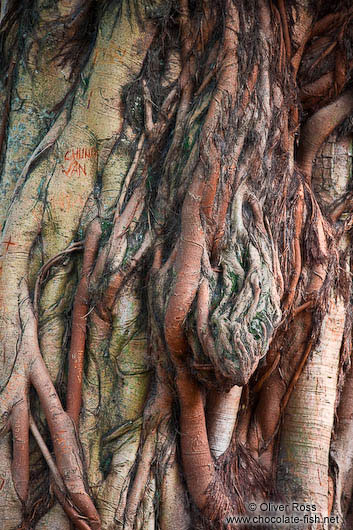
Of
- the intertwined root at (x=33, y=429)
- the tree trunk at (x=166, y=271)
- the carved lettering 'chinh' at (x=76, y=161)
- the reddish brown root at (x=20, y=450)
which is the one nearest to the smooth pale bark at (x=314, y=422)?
the tree trunk at (x=166, y=271)

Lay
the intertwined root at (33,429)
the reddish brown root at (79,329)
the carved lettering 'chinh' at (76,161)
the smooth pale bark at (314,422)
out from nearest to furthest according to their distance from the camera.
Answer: the intertwined root at (33,429) < the reddish brown root at (79,329) < the carved lettering 'chinh' at (76,161) < the smooth pale bark at (314,422)

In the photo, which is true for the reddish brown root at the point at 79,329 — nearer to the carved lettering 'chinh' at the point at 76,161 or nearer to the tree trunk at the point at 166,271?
the tree trunk at the point at 166,271

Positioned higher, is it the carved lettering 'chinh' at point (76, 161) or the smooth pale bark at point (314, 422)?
the carved lettering 'chinh' at point (76, 161)

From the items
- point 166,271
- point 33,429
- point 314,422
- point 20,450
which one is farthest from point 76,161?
point 314,422

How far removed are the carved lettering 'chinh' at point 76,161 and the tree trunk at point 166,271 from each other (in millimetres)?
A: 33

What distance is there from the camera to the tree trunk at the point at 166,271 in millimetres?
3148

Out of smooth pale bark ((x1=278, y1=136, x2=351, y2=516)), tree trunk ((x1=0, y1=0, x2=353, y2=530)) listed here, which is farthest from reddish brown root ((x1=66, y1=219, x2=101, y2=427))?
smooth pale bark ((x1=278, y1=136, x2=351, y2=516))

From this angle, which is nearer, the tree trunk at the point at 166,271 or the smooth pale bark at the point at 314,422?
the tree trunk at the point at 166,271

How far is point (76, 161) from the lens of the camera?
11.3 ft

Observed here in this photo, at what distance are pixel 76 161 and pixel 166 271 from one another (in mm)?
786

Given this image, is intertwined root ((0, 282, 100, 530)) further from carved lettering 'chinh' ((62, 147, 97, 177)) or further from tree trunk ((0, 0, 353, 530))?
carved lettering 'chinh' ((62, 147, 97, 177))

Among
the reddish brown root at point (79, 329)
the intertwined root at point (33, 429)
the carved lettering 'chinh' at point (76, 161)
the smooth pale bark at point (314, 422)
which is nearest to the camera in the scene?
the intertwined root at point (33, 429)

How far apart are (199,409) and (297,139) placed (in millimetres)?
1702

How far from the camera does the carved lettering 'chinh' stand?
11.3ft
